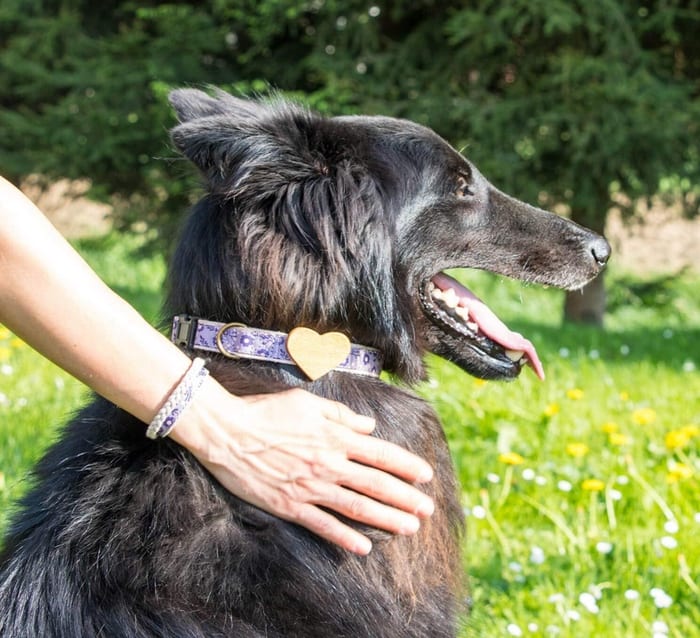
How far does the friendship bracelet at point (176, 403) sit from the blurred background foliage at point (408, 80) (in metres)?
5.52

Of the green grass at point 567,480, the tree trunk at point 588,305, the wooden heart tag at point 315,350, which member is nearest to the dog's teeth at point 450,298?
the green grass at point 567,480

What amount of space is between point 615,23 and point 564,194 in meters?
1.48

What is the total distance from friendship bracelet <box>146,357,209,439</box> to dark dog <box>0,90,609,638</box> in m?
0.17

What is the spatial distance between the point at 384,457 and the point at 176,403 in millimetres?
437

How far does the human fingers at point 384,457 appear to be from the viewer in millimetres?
1810

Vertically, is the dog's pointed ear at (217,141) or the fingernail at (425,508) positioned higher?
the dog's pointed ear at (217,141)

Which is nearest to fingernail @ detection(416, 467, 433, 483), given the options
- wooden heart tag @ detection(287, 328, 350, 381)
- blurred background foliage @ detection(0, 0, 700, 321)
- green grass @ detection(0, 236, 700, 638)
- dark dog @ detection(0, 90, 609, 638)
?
dark dog @ detection(0, 90, 609, 638)

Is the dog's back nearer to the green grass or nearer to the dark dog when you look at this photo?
the dark dog

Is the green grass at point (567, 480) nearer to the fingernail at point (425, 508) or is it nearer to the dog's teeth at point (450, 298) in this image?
the dog's teeth at point (450, 298)

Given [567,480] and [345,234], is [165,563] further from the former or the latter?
[567,480]

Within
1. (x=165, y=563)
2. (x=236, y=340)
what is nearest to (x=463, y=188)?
(x=236, y=340)

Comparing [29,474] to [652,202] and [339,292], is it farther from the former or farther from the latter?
[652,202]

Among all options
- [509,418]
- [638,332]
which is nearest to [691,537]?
A: [509,418]

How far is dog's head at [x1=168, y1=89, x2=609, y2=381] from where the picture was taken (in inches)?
77.1
